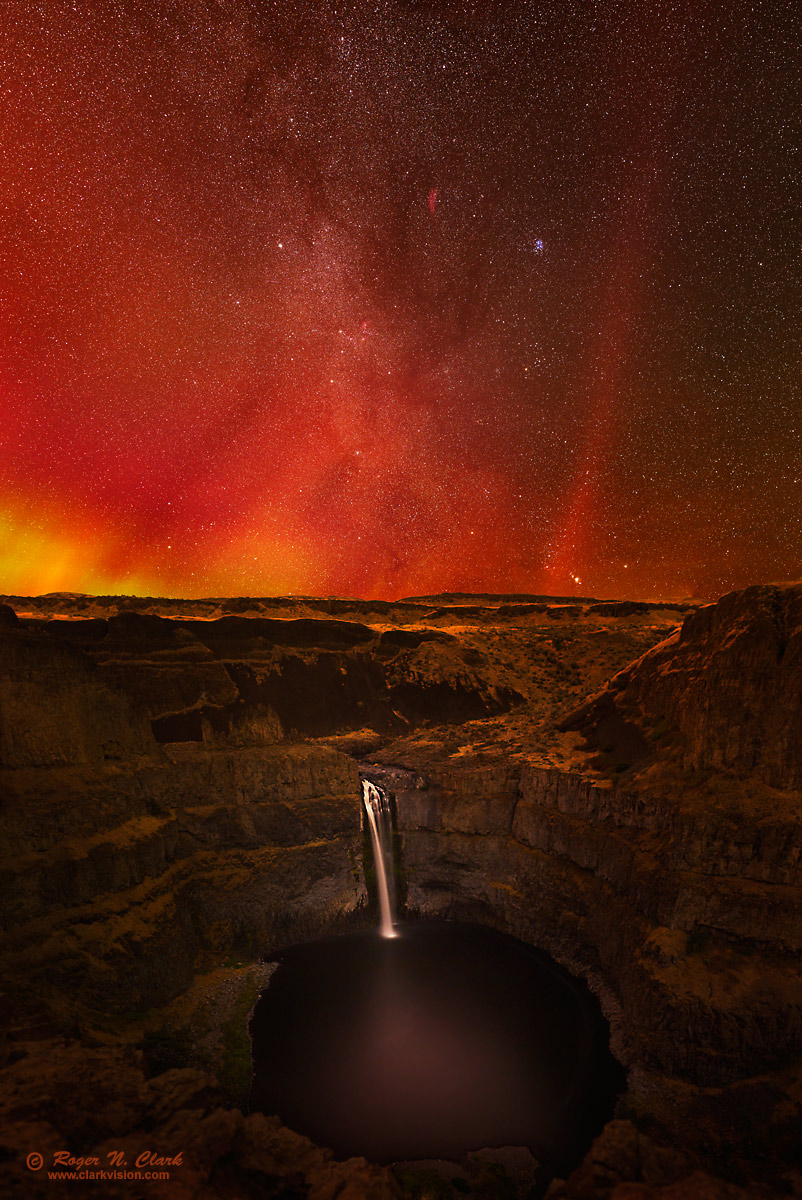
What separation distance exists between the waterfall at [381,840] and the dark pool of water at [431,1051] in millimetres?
1911

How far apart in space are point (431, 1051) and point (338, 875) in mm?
9984

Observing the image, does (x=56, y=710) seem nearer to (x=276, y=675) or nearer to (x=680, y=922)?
(x=276, y=675)

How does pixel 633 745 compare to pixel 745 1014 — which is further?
pixel 633 745

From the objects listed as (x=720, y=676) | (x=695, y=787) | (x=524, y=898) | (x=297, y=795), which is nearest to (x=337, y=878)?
(x=297, y=795)

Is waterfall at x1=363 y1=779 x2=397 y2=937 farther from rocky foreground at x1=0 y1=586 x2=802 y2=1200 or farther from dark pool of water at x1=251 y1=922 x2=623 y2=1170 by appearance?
dark pool of water at x1=251 y1=922 x2=623 y2=1170

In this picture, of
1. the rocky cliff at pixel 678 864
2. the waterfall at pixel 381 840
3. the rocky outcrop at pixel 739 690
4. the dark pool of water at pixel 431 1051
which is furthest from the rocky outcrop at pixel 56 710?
the rocky outcrop at pixel 739 690

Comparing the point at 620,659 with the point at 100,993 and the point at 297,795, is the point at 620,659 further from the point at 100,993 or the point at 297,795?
the point at 100,993

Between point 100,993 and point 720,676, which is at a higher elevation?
point 720,676

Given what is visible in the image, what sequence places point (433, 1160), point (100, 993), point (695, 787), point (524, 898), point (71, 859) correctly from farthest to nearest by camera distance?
point (524, 898), point (695, 787), point (71, 859), point (100, 993), point (433, 1160)

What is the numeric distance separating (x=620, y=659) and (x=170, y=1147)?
4780 cm

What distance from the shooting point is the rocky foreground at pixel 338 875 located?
14109mm

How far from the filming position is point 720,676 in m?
25.1

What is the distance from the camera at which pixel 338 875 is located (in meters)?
30.6

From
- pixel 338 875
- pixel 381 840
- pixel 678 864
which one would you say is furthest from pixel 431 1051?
pixel 381 840
